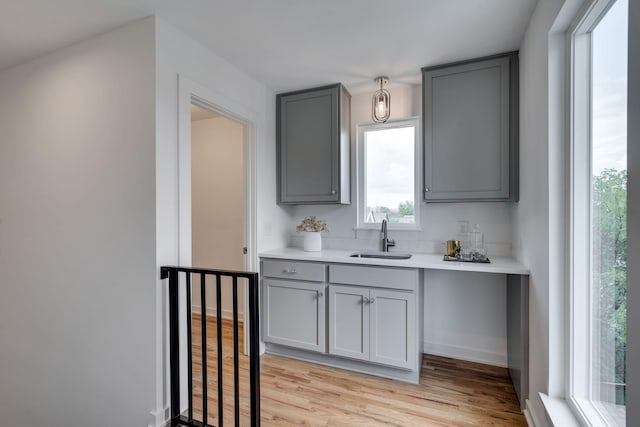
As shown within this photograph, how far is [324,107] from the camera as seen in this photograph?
2.74 metres

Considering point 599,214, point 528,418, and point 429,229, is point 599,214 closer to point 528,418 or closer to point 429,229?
point 528,418

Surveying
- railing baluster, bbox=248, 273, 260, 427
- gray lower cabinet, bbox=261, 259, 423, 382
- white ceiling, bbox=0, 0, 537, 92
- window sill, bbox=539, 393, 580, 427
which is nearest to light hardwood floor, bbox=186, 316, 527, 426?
gray lower cabinet, bbox=261, 259, 423, 382

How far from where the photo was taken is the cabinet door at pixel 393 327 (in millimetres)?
2162

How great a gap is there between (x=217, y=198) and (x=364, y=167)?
1.85 metres

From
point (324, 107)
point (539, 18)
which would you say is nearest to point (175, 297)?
point (324, 107)

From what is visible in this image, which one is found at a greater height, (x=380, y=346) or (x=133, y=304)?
(x=133, y=304)

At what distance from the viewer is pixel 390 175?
2.86 metres

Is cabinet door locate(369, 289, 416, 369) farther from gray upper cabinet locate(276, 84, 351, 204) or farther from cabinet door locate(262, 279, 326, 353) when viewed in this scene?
gray upper cabinet locate(276, 84, 351, 204)

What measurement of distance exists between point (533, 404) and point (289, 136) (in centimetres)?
260

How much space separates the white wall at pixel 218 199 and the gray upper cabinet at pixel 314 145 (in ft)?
2.81

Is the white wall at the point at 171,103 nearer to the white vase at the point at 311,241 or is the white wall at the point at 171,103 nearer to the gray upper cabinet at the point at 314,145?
the gray upper cabinet at the point at 314,145

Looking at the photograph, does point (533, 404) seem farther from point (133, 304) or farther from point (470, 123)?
point (133, 304)

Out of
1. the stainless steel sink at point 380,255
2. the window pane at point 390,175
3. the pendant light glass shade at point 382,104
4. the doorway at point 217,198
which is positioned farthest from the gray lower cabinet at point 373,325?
the doorway at point 217,198

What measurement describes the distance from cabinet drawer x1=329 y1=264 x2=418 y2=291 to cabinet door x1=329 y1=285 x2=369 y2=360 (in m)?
0.06
